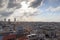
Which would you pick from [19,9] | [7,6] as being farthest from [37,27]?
[7,6]

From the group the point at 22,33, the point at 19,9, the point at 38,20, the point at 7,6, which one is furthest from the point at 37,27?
the point at 7,6

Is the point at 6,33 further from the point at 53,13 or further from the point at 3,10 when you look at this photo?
the point at 53,13

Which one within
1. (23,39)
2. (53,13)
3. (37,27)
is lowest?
(23,39)

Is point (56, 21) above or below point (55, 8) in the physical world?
below

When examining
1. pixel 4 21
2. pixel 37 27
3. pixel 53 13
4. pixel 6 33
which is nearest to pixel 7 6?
pixel 4 21

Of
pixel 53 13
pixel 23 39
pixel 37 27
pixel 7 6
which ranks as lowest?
pixel 23 39

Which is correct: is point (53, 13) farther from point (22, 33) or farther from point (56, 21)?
point (22, 33)

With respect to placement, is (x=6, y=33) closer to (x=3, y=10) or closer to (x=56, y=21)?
(x=3, y=10)

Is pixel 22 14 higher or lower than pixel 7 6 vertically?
lower
